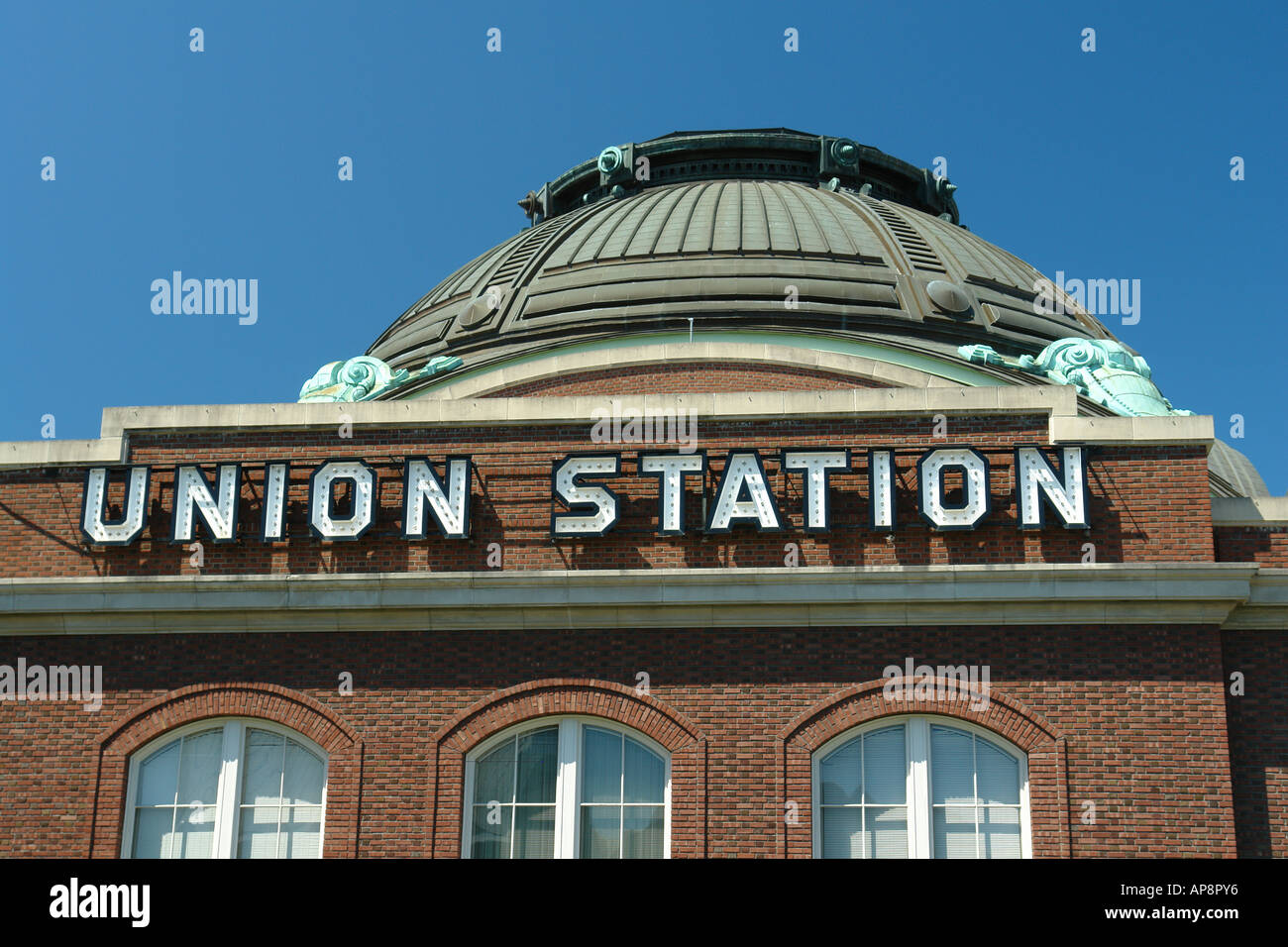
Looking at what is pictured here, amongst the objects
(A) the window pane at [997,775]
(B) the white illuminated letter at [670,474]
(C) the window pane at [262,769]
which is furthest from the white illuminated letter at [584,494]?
(A) the window pane at [997,775]

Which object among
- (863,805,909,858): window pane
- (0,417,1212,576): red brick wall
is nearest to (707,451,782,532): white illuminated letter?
(0,417,1212,576): red brick wall

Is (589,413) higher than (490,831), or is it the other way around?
(589,413)

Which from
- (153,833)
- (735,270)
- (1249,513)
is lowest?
(153,833)

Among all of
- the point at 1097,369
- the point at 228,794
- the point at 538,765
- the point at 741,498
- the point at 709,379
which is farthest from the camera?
the point at 1097,369

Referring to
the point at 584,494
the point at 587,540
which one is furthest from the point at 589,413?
the point at 587,540

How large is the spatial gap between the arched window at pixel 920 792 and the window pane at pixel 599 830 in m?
2.19

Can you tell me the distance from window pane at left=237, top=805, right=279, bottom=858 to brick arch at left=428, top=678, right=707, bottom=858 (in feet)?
6.05

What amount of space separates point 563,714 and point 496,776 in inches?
39.4

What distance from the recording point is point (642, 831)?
17.7m

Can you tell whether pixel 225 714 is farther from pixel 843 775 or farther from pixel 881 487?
pixel 881 487
